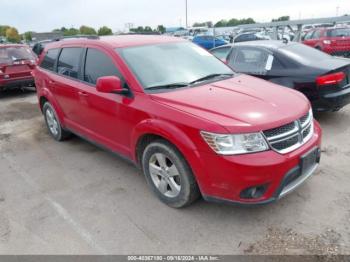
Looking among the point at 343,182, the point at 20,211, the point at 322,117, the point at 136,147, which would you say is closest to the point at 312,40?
the point at 322,117

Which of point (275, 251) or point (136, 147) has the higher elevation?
point (136, 147)

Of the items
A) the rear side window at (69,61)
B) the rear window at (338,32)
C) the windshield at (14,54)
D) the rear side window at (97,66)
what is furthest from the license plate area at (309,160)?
the rear window at (338,32)

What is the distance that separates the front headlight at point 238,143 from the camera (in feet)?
8.87

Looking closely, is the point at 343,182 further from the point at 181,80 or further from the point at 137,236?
the point at 137,236

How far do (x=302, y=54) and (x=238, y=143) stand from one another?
396 centimetres

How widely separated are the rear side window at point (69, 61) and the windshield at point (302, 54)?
12.0 feet

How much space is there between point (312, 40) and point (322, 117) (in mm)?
10432

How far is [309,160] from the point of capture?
306cm

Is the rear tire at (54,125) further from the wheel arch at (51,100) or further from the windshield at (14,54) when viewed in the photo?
the windshield at (14,54)

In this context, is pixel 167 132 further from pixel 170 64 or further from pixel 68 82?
pixel 68 82

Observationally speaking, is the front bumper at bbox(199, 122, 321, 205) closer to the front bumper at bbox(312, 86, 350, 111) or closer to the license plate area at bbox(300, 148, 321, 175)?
the license plate area at bbox(300, 148, 321, 175)

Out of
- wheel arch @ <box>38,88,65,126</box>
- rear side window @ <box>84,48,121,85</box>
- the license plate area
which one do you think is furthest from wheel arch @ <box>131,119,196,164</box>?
wheel arch @ <box>38,88,65,126</box>

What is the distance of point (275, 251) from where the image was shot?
8.91 feet

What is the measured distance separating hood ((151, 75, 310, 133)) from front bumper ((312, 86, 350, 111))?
204 cm
